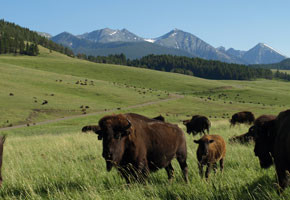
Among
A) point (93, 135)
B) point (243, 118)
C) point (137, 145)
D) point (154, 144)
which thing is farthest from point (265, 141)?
point (243, 118)

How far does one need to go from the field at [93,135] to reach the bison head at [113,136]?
0.59m

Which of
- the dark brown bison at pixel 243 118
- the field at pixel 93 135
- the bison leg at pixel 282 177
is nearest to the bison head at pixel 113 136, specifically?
the field at pixel 93 135

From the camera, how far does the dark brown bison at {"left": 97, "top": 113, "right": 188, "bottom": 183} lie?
594cm

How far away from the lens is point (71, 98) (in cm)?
6825

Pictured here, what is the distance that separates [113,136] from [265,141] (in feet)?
10.1

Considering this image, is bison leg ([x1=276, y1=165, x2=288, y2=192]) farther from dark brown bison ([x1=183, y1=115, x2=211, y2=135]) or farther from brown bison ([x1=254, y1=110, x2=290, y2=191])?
dark brown bison ([x1=183, y1=115, x2=211, y2=135])

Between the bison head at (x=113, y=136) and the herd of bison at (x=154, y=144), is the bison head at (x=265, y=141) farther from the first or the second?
the bison head at (x=113, y=136)

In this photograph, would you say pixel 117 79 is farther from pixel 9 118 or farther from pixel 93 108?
pixel 9 118

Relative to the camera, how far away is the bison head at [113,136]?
19.2ft

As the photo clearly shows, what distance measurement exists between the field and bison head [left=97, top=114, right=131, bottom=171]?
0.59m

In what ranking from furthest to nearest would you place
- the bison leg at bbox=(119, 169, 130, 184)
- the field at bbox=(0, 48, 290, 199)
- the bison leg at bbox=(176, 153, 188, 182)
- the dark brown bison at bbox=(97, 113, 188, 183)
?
1. the bison leg at bbox=(176, 153, 188, 182)
2. the bison leg at bbox=(119, 169, 130, 184)
3. the dark brown bison at bbox=(97, 113, 188, 183)
4. the field at bbox=(0, 48, 290, 199)

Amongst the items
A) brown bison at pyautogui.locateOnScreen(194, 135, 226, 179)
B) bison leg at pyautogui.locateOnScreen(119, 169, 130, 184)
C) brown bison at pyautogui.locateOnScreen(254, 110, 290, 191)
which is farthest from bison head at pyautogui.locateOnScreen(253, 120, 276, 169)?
brown bison at pyautogui.locateOnScreen(194, 135, 226, 179)

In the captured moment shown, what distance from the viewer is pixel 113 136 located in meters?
5.91

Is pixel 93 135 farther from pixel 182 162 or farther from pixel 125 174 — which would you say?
pixel 125 174
